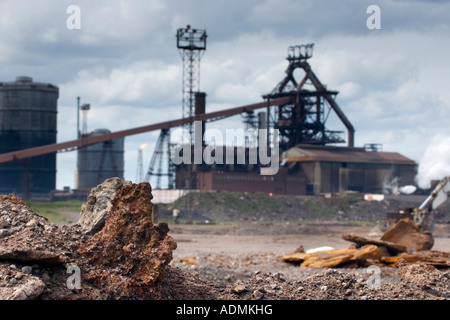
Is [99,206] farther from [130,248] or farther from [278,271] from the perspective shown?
[278,271]

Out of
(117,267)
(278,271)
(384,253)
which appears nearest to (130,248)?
(117,267)

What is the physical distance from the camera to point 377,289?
1414cm

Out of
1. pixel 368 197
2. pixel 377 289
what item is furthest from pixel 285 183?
pixel 377 289

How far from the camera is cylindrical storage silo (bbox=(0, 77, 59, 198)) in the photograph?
225 feet

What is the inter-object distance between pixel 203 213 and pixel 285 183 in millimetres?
15380

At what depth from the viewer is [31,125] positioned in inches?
2734

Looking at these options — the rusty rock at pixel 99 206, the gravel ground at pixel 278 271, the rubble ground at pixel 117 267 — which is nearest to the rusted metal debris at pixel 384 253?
the gravel ground at pixel 278 271

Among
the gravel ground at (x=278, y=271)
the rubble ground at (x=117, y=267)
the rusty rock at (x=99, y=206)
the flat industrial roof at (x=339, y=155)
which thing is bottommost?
the gravel ground at (x=278, y=271)

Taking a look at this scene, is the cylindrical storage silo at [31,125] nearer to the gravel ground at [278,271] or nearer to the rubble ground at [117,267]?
the gravel ground at [278,271]

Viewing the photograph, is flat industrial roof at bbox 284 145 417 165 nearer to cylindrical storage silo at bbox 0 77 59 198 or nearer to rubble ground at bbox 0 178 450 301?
cylindrical storage silo at bbox 0 77 59 198

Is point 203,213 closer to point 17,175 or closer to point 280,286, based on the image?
point 17,175

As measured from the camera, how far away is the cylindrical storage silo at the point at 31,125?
6856 cm

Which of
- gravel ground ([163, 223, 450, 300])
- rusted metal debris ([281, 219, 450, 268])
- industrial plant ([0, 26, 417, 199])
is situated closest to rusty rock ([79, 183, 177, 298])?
gravel ground ([163, 223, 450, 300])
